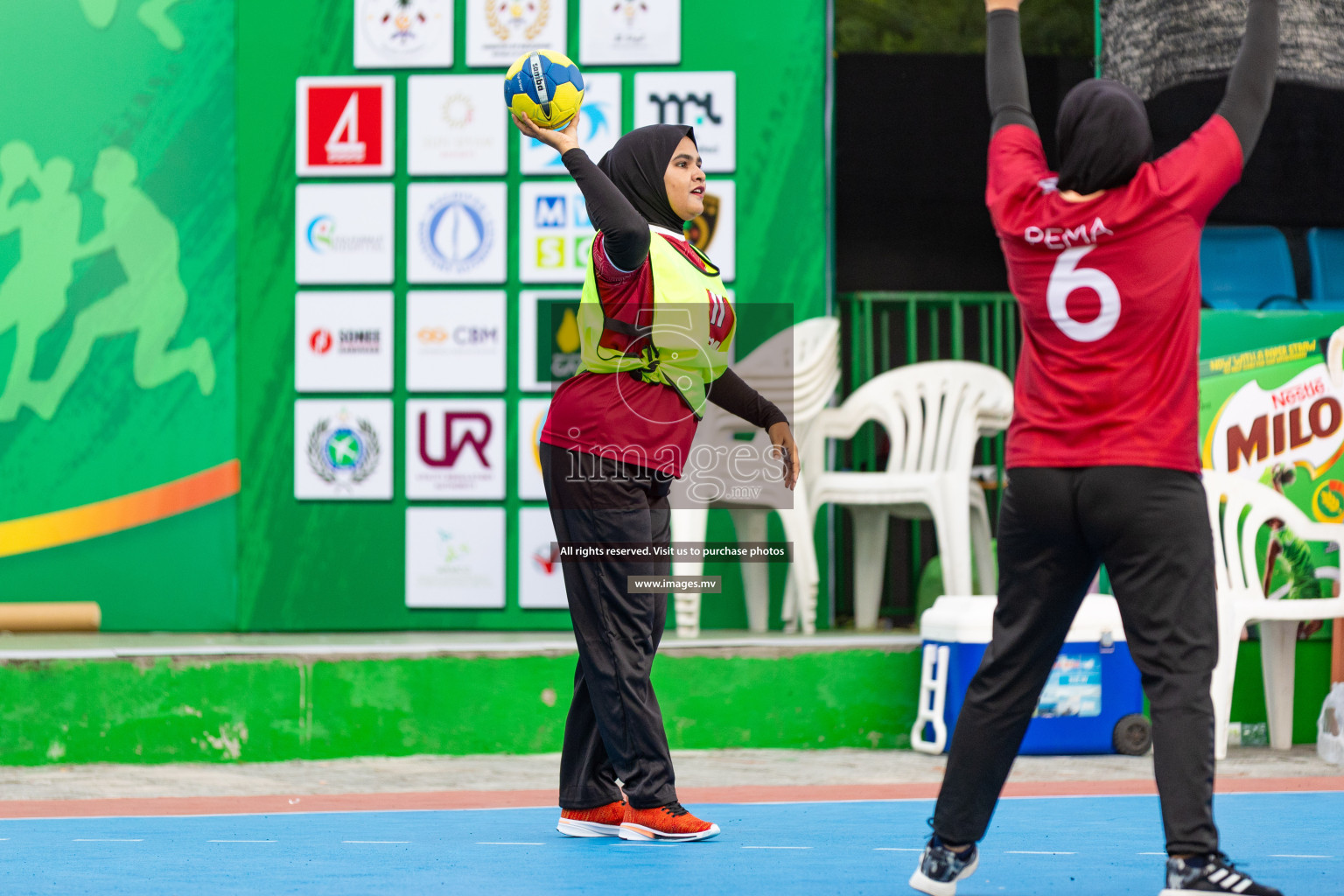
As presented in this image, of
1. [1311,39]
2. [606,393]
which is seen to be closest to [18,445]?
[606,393]

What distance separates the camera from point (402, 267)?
20.7ft

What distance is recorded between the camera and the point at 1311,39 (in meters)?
5.76

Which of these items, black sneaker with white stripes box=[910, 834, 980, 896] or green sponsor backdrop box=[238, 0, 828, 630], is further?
green sponsor backdrop box=[238, 0, 828, 630]

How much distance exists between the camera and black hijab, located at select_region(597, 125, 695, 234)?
3473mm

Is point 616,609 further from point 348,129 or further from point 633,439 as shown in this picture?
point 348,129

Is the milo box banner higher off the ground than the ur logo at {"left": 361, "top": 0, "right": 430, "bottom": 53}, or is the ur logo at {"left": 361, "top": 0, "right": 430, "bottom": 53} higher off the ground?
the ur logo at {"left": 361, "top": 0, "right": 430, "bottom": 53}

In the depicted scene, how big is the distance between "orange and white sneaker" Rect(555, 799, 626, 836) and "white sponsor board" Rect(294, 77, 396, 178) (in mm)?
3599

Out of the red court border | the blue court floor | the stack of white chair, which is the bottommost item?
the red court border

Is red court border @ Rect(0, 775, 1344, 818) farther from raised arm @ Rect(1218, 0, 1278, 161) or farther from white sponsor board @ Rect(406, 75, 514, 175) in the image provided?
white sponsor board @ Rect(406, 75, 514, 175)

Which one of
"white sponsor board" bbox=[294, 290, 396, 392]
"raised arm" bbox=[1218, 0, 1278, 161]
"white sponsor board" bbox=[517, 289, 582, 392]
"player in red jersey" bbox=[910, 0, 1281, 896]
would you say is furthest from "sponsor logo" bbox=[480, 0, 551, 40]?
"raised arm" bbox=[1218, 0, 1278, 161]

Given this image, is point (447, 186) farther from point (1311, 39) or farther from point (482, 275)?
point (1311, 39)

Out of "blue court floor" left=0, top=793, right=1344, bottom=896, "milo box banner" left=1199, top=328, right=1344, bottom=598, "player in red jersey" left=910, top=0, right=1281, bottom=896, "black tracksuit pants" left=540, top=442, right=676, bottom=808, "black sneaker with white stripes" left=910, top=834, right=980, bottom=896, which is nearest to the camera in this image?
"player in red jersey" left=910, top=0, right=1281, bottom=896

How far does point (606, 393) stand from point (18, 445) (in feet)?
12.8

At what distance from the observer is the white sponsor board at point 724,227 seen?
6.25m
